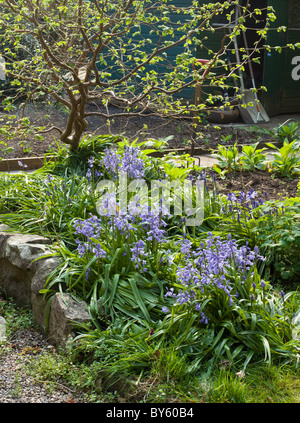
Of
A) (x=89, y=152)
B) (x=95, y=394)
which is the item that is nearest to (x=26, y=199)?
(x=89, y=152)

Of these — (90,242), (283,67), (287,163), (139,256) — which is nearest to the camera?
(139,256)

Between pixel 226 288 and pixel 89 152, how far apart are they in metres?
2.96

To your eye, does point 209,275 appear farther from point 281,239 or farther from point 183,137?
point 183,137

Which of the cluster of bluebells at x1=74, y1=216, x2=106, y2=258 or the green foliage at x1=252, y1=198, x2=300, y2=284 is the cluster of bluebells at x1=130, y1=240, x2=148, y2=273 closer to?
the cluster of bluebells at x1=74, y1=216, x2=106, y2=258

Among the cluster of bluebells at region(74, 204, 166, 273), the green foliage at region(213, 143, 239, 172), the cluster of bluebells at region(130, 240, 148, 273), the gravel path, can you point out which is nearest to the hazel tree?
the green foliage at region(213, 143, 239, 172)

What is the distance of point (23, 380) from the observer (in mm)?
3215

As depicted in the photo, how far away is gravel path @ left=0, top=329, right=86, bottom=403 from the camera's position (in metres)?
3.05

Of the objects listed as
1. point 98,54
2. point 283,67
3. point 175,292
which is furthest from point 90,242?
point 283,67

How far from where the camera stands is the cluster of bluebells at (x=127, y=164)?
15.3 feet

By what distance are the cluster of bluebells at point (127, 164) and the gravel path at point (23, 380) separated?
164cm

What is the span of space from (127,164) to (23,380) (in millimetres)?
2107

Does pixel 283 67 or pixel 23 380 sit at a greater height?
pixel 283 67
